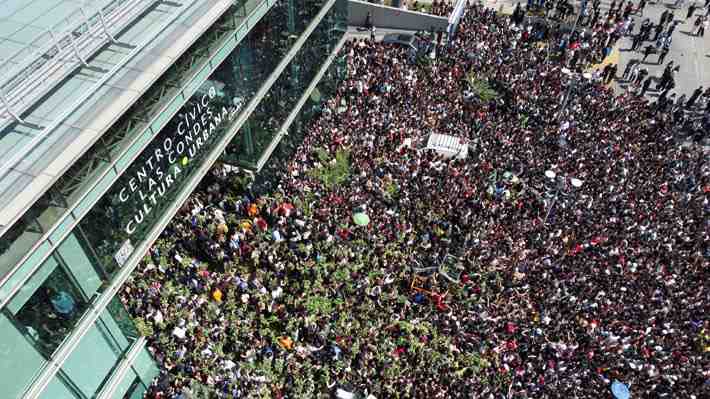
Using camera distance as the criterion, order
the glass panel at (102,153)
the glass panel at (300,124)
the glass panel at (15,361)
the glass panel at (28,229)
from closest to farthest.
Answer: the glass panel at (28,229)
the glass panel at (102,153)
the glass panel at (15,361)
the glass panel at (300,124)

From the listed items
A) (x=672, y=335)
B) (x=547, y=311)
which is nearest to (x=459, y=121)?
(x=547, y=311)

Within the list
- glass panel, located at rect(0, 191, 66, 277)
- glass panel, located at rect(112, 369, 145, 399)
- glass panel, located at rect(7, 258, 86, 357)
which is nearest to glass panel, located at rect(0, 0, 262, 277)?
glass panel, located at rect(0, 191, 66, 277)

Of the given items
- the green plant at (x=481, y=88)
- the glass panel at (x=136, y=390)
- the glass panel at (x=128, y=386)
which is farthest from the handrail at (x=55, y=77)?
the green plant at (x=481, y=88)

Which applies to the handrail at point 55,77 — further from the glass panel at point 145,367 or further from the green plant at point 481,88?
the green plant at point 481,88

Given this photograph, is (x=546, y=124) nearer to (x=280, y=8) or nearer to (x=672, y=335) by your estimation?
(x=672, y=335)

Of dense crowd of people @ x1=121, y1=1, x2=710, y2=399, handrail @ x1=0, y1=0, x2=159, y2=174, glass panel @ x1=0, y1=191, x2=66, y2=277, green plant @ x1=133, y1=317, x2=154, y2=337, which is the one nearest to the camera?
glass panel @ x1=0, y1=191, x2=66, y2=277

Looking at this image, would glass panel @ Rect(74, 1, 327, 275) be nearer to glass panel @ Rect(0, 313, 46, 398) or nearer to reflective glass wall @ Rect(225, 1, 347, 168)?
reflective glass wall @ Rect(225, 1, 347, 168)
